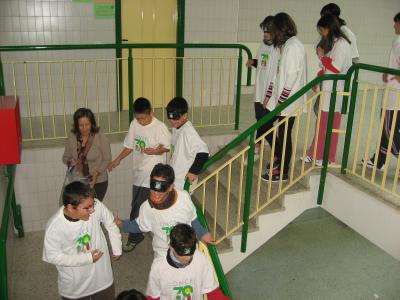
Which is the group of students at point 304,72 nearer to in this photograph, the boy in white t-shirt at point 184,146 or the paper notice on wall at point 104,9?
the boy in white t-shirt at point 184,146

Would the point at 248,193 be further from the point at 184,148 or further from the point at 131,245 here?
the point at 131,245

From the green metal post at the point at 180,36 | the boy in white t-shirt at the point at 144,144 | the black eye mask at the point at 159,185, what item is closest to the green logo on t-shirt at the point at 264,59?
the boy in white t-shirt at the point at 144,144

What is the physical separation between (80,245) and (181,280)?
686 mm

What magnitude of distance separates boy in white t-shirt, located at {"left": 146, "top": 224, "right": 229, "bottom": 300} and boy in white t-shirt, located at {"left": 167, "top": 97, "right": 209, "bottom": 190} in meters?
1.11

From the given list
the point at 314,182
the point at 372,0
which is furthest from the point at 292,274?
the point at 372,0

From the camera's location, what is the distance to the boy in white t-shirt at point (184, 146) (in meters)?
3.60

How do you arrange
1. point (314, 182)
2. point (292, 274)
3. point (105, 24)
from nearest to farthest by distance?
1. point (314, 182)
2. point (292, 274)
3. point (105, 24)

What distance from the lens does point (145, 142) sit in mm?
4227

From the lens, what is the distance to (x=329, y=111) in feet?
13.0

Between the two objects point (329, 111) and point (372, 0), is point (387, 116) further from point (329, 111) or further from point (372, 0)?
point (372, 0)

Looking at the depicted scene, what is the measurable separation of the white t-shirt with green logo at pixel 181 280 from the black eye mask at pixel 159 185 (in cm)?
44

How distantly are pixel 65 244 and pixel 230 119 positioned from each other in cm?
418

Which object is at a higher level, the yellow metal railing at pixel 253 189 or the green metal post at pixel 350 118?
the green metal post at pixel 350 118

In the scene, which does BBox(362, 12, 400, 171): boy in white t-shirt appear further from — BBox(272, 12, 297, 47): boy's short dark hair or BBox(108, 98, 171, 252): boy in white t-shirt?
BBox(108, 98, 171, 252): boy in white t-shirt
